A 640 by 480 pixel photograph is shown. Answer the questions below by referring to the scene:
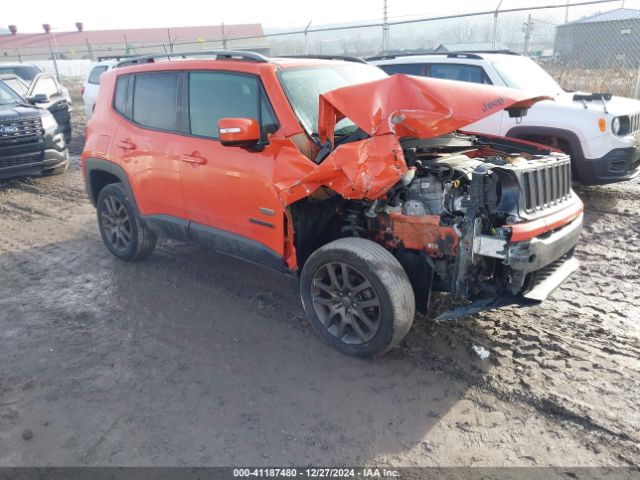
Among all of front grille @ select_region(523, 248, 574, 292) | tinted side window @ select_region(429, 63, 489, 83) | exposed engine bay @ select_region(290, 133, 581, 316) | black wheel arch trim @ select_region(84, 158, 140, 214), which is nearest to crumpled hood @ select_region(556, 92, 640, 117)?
tinted side window @ select_region(429, 63, 489, 83)

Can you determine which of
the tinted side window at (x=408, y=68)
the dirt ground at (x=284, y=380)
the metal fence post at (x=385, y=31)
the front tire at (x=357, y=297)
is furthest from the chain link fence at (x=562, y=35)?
the front tire at (x=357, y=297)

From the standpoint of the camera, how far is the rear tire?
5.18 m

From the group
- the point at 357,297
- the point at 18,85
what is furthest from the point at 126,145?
the point at 18,85

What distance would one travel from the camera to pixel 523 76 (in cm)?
729

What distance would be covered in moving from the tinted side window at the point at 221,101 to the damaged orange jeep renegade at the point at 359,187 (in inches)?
0.5

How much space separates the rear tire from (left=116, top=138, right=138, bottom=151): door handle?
0.47 meters

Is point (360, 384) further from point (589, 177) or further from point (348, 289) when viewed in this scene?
point (589, 177)

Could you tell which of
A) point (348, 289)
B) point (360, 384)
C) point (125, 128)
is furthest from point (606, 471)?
point (125, 128)

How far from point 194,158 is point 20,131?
5999mm

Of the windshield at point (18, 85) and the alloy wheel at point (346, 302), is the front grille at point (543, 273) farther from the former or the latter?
the windshield at point (18, 85)

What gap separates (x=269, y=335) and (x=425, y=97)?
208 cm

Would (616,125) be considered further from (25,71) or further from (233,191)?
(25,71)

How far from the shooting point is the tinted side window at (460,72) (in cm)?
720

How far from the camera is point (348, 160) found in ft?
10.5
